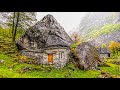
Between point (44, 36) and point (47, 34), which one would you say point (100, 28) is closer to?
point (47, 34)

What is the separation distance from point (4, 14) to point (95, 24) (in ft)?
26.4

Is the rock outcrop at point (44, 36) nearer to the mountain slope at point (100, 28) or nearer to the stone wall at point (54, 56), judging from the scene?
the stone wall at point (54, 56)

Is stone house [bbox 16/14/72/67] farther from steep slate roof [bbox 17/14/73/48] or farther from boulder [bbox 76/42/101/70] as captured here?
boulder [bbox 76/42/101/70]

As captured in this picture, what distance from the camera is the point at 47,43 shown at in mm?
18469

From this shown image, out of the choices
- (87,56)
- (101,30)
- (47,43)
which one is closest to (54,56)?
(47,43)

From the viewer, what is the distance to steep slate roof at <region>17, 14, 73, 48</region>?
18545 millimetres

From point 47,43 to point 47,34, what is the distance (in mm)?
713

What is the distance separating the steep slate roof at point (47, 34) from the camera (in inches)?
730

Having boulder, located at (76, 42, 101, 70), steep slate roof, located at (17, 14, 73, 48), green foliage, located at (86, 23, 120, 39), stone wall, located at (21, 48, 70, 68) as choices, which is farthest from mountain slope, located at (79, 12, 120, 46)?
stone wall, located at (21, 48, 70, 68)

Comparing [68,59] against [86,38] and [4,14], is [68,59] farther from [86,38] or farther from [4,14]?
[4,14]

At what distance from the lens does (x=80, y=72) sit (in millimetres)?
17672
